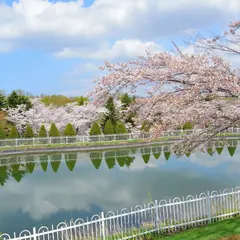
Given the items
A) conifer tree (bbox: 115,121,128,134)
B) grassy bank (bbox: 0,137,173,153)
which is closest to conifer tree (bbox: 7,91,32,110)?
grassy bank (bbox: 0,137,173,153)

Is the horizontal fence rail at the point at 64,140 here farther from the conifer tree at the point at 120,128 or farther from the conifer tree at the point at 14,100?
the conifer tree at the point at 14,100

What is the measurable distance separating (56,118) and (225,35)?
108ft

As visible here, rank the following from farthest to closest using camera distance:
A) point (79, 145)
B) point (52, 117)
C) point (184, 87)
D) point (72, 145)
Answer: point (52, 117) < point (79, 145) < point (72, 145) < point (184, 87)

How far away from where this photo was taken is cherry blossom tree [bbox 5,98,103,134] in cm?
3484

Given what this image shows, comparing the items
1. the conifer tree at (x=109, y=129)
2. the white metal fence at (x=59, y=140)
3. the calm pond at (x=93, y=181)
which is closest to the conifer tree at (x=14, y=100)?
the white metal fence at (x=59, y=140)

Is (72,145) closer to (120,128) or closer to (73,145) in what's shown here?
(73,145)

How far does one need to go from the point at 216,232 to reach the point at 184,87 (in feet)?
11.0

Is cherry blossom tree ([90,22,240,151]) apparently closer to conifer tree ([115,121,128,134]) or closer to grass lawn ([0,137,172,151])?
grass lawn ([0,137,172,151])

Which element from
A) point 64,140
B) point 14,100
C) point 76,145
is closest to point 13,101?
point 14,100

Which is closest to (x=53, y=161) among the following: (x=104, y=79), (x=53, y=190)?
(x=53, y=190)

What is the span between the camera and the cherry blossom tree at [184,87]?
19.0 ft

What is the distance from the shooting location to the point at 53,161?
80.6ft

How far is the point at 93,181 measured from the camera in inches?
696

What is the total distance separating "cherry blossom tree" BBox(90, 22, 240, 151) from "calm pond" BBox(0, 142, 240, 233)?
233 inches
